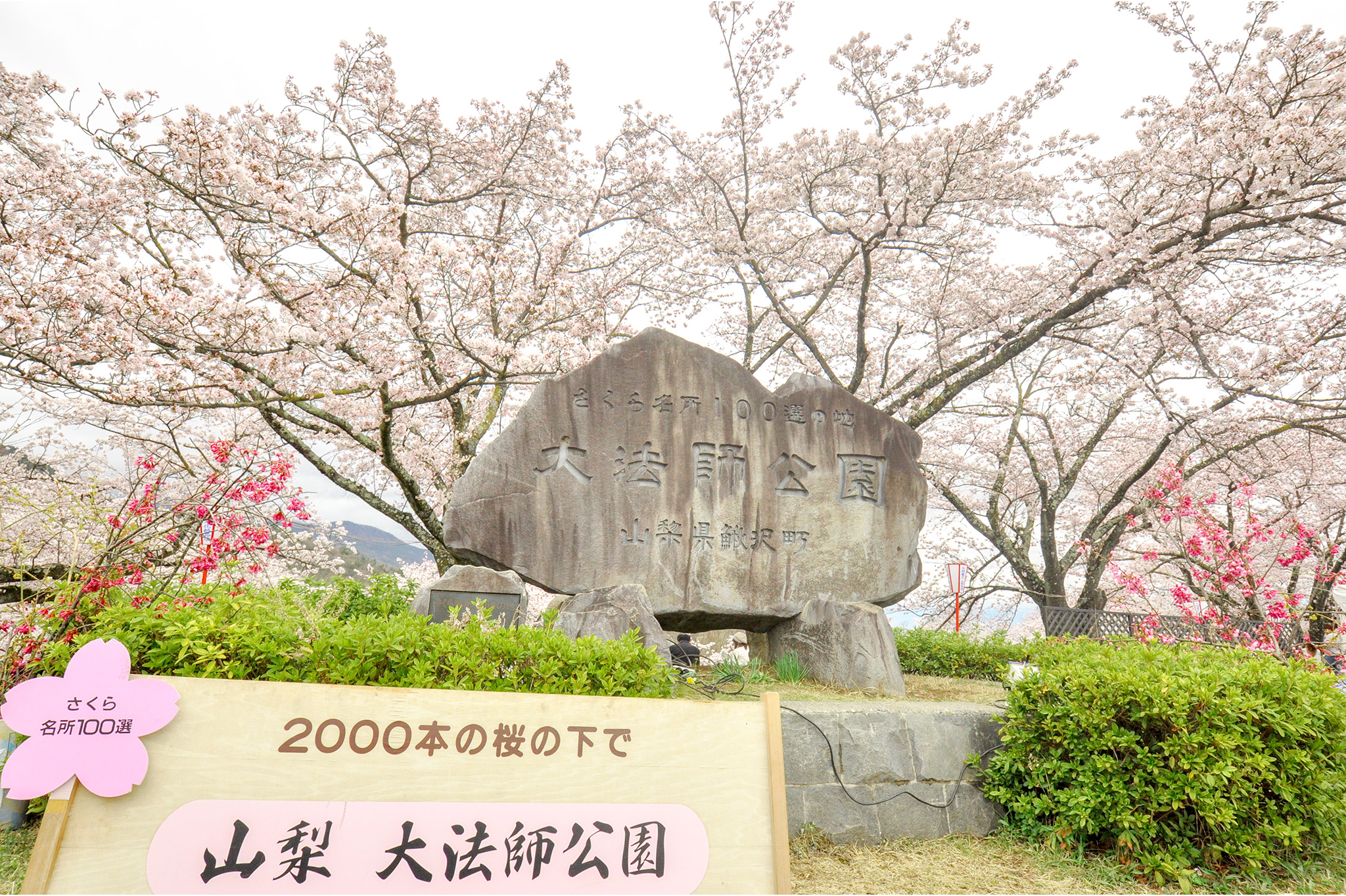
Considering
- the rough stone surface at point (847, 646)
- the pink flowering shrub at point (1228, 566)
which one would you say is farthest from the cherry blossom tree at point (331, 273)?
the pink flowering shrub at point (1228, 566)

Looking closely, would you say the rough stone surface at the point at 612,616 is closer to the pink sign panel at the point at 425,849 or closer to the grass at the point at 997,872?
the grass at the point at 997,872

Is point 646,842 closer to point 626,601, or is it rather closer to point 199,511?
point 626,601

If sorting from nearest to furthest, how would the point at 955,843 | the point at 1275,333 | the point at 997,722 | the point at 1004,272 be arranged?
the point at 955,843, the point at 997,722, the point at 1275,333, the point at 1004,272

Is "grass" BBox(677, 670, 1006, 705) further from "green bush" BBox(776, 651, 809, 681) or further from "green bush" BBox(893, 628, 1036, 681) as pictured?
"green bush" BBox(893, 628, 1036, 681)

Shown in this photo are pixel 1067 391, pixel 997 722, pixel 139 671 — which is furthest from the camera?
pixel 1067 391

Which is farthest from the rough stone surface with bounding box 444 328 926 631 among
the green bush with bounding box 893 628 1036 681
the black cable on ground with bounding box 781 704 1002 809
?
the black cable on ground with bounding box 781 704 1002 809

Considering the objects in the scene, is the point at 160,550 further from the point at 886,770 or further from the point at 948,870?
the point at 948,870

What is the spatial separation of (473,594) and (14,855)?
2491 millimetres

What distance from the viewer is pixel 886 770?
3.85m

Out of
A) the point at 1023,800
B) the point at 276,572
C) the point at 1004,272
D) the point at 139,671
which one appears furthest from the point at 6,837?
the point at 1004,272

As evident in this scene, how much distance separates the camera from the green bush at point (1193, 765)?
3.21 meters

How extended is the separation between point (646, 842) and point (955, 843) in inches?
94.2

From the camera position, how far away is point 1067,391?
38.2ft

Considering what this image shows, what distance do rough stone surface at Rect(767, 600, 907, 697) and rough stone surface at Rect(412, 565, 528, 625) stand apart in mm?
2286
